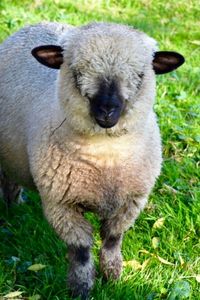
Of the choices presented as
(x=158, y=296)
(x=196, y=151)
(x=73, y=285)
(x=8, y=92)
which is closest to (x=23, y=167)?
(x=8, y=92)

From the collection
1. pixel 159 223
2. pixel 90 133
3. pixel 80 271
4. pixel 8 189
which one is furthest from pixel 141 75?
pixel 8 189

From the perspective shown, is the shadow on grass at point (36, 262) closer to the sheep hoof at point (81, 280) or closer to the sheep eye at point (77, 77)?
the sheep hoof at point (81, 280)

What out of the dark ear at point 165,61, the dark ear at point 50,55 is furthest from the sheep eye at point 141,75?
the dark ear at point 50,55

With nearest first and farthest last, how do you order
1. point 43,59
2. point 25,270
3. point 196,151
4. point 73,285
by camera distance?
point 43,59 < point 73,285 < point 25,270 < point 196,151

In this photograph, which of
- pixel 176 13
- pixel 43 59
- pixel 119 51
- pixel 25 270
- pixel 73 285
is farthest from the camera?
pixel 176 13

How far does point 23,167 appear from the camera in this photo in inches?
152

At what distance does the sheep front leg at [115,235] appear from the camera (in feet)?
11.5

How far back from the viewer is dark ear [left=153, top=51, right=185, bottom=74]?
10.7 feet

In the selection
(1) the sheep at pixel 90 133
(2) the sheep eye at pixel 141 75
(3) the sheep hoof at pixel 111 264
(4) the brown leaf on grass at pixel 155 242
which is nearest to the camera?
(1) the sheep at pixel 90 133

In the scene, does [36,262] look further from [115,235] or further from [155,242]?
[155,242]

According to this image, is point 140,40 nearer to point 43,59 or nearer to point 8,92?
point 43,59

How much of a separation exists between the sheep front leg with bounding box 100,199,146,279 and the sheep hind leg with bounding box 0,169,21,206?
985 mm

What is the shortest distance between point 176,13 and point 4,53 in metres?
4.29

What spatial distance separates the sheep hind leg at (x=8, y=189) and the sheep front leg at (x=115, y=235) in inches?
38.8
